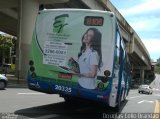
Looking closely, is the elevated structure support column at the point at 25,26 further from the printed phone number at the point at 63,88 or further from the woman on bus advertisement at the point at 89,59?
the woman on bus advertisement at the point at 89,59

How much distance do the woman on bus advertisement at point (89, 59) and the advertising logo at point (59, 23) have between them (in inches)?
32.9

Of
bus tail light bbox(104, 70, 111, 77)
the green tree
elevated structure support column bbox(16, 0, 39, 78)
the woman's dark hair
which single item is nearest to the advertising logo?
the woman's dark hair

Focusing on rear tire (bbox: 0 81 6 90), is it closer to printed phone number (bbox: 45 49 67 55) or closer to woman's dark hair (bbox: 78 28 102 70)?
printed phone number (bbox: 45 49 67 55)

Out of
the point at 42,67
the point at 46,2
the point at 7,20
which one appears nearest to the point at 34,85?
the point at 42,67

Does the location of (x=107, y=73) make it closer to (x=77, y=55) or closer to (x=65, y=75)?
(x=77, y=55)

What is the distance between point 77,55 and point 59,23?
1.23 m

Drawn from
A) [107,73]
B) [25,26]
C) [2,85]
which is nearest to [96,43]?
[107,73]

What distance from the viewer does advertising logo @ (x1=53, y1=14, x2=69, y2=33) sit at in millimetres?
12766

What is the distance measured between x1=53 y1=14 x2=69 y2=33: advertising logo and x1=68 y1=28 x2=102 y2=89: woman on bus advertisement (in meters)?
Result: 0.84

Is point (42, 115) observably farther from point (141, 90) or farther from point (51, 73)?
point (141, 90)

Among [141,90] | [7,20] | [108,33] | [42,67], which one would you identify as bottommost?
[141,90]

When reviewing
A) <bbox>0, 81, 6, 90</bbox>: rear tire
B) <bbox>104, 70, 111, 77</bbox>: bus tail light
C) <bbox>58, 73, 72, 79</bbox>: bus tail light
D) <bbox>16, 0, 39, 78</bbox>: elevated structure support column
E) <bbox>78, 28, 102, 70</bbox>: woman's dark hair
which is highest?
<bbox>16, 0, 39, 78</bbox>: elevated structure support column

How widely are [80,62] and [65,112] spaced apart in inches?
86.6

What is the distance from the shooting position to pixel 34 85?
1293 cm
